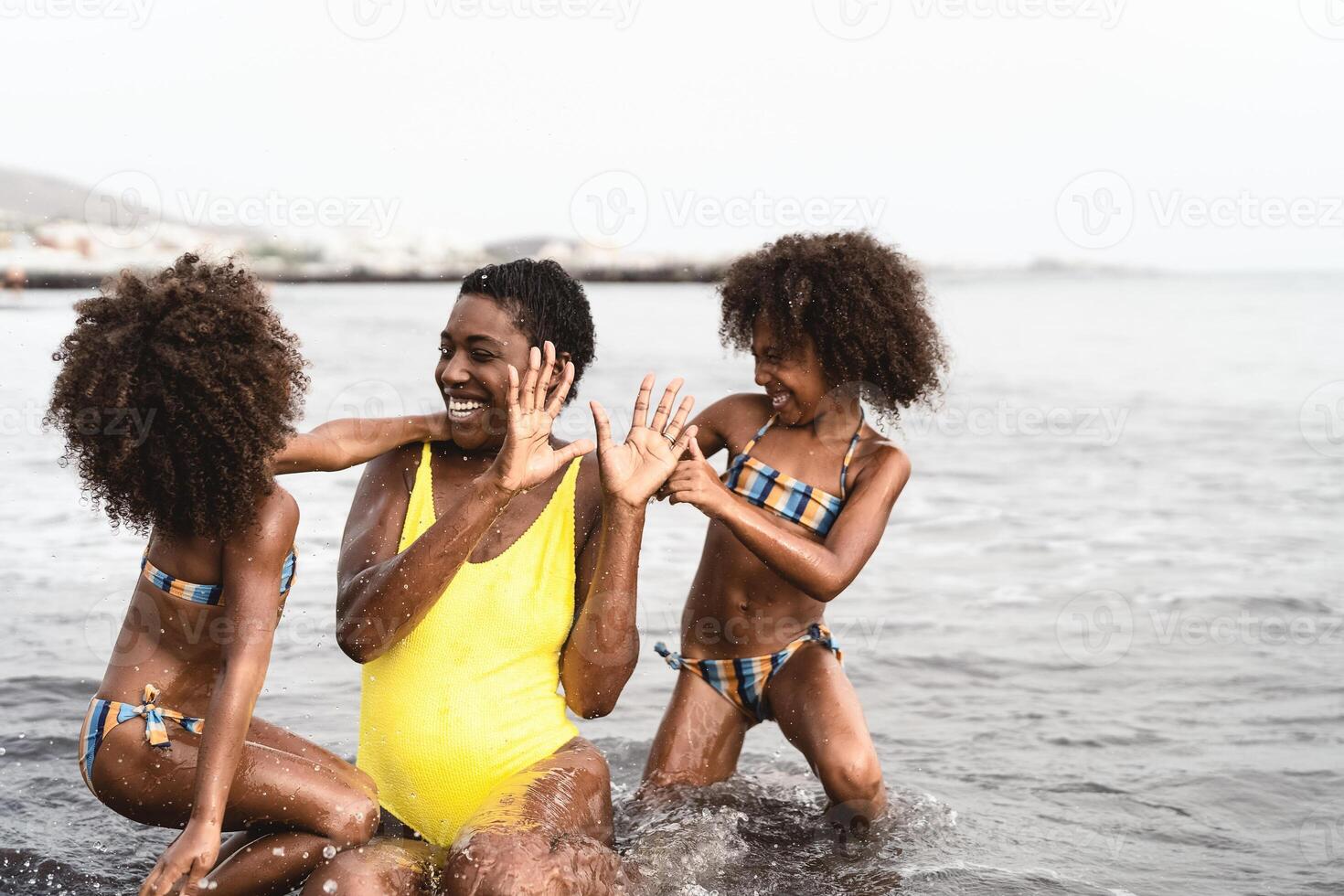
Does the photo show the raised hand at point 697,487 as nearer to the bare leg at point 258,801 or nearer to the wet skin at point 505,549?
the wet skin at point 505,549

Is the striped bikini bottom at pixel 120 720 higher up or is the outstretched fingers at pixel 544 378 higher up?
the outstretched fingers at pixel 544 378

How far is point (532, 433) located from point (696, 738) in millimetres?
1736

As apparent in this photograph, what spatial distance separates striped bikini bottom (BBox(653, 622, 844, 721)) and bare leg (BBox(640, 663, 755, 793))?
0.03 metres

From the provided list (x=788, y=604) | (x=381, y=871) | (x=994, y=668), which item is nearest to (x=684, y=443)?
(x=788, y=604)

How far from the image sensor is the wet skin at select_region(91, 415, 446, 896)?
3.31 meters

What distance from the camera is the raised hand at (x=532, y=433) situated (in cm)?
345

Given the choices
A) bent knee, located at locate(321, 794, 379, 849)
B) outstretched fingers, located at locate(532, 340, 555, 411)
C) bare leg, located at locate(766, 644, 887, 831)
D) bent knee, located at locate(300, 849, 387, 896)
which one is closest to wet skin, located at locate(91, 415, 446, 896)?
bent knee, located at locate(321, 794, 379, 849)

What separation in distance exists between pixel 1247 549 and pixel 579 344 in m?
6.95

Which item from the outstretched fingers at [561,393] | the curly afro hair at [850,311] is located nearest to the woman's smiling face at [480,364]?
the outstretched fingers at [561,393]

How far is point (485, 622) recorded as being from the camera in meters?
3.56

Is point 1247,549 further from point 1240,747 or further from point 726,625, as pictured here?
point 726,625

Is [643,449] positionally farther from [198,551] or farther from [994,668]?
[994,668]

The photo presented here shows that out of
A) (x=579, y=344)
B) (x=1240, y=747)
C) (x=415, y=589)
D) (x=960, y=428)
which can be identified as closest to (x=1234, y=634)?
(x=1240, y=747)

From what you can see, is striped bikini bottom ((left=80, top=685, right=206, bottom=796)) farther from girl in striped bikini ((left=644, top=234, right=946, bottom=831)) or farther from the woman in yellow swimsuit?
girl in striped bikini ((left=644, top=234, right=946, bottom=831))
